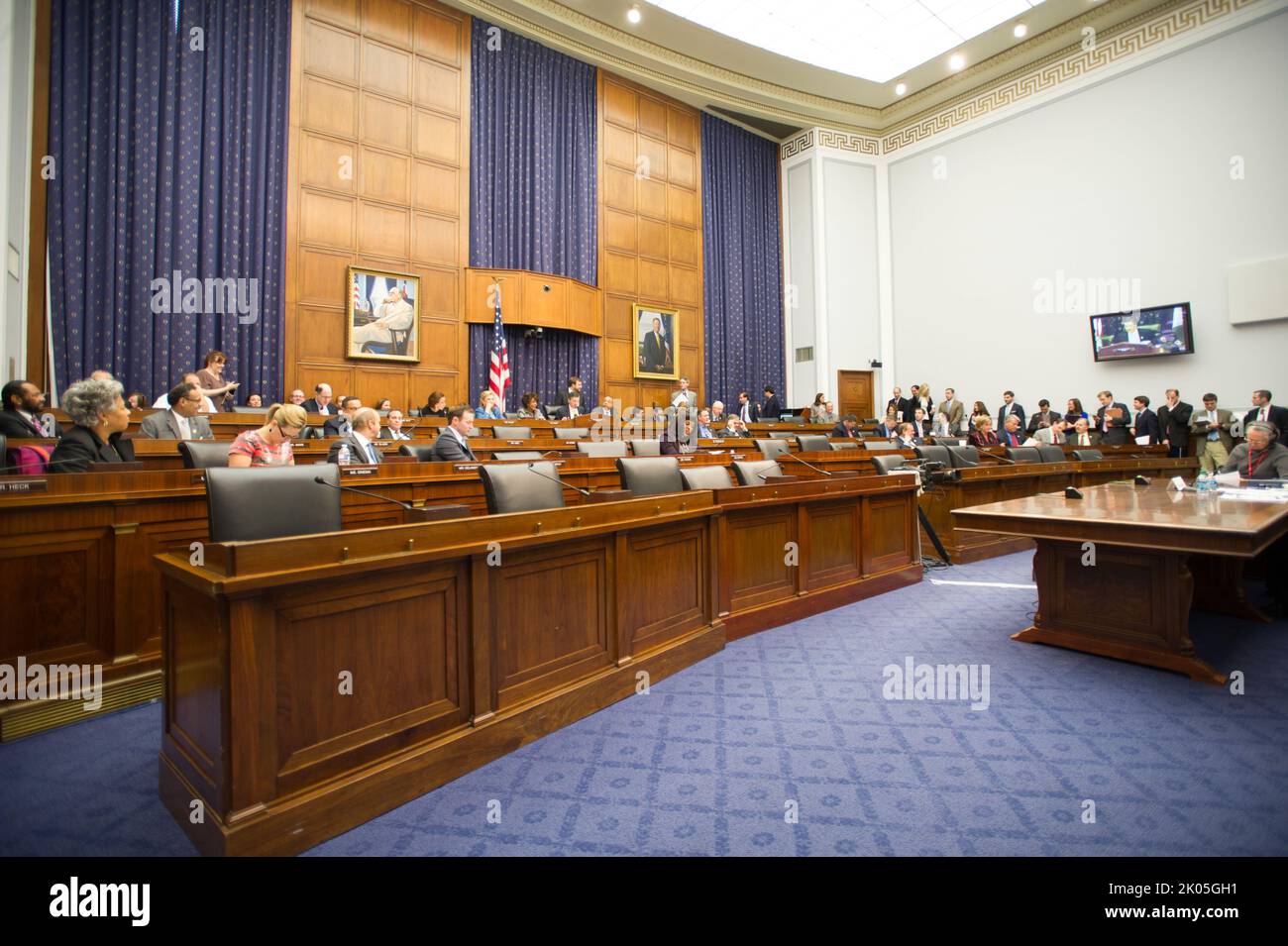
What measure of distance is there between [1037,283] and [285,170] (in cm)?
1045

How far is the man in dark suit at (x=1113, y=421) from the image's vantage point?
8164mm

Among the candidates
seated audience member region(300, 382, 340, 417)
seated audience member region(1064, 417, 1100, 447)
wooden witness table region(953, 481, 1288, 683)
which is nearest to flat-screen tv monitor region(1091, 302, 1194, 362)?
seated audience member region(1064, 417, 1100, 447)

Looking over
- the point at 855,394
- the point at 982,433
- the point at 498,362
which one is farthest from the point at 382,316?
the point at 855,394

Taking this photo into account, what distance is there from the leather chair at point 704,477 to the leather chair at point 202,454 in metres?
2.24

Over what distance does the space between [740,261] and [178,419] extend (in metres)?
9.57

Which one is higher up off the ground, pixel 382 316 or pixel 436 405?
pixel 382 316

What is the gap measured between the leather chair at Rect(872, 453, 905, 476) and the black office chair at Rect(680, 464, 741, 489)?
1917 mm

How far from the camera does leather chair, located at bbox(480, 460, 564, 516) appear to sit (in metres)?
2.36

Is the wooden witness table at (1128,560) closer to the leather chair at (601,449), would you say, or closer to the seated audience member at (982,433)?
the leather chair at (601,449)

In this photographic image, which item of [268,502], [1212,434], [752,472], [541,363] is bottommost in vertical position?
[268,502]

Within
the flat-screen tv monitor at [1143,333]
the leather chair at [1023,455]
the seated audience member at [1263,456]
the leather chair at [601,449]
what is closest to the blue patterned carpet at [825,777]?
the seated audience member at [1263,456]

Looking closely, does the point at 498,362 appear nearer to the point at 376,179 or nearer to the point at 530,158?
the point at 376,179

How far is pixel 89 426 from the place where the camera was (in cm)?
257

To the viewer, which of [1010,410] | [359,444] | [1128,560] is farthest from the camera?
[1010,410]
